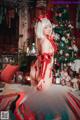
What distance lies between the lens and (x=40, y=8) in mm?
4543

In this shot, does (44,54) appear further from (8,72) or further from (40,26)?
(8,72)

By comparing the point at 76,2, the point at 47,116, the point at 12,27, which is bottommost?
the point at 47,116

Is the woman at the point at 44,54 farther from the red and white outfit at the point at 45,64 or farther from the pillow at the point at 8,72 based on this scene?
the pillow at the point at 8,72

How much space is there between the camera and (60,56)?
462 centimetres

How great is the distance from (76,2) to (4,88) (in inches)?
52.1

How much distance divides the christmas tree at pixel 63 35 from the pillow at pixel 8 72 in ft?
1.64

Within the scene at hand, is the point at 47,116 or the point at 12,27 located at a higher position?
the point at 12,27

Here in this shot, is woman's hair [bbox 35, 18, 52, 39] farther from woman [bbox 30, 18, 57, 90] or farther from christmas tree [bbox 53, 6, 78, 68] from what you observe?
christmas tree [bbox 53, 6, 78, 68]

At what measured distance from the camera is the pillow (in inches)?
176

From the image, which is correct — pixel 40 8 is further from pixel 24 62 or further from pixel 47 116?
pixel 47 116

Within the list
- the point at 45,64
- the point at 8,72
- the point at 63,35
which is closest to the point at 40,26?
the point at 63,35

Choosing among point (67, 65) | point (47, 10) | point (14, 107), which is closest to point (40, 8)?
point (47, 10)

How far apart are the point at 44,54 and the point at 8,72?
48 cm

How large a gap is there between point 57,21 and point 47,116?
3.67 feet
